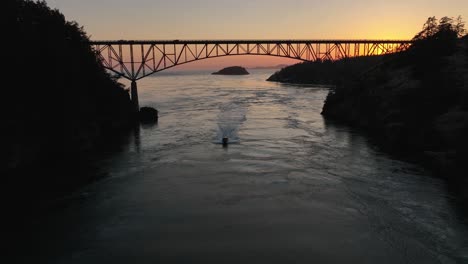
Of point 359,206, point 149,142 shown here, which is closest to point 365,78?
point 149,142

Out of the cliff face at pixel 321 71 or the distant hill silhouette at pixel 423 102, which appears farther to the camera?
the cliff face at pixel 321 71

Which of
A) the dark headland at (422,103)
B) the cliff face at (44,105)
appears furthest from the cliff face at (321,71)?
the cliff face at (44,105)

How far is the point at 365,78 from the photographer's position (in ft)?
165

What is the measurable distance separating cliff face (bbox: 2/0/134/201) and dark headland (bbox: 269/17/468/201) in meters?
26.2

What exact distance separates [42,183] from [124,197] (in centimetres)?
684

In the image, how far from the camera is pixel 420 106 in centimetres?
3394

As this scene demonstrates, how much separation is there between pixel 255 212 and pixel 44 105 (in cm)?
2129

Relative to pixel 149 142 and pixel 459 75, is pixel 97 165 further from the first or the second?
pixel 459 75

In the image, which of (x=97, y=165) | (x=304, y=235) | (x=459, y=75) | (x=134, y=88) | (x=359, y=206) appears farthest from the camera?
(x=134, y=88)

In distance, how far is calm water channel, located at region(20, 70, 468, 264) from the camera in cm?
1541

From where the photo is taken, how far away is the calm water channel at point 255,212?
50.6 ft

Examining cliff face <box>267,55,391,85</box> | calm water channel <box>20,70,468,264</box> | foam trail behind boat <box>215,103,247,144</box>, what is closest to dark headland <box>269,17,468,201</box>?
calm water channel <box>20,70,468,264</box>

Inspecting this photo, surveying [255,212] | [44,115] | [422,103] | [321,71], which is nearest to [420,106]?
[422,103]

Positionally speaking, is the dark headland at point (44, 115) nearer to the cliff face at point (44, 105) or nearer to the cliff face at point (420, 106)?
the cliff face at point (44, 105)
